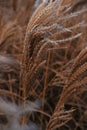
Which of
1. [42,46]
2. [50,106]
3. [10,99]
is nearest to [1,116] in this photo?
[10,99]

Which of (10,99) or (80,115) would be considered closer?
(10,99)

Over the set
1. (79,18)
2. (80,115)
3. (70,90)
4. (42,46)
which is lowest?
(80,115)

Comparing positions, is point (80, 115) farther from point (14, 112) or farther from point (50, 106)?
point (14, 112)

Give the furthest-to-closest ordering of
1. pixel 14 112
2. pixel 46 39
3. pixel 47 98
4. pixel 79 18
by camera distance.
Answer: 1. pixel 79 18
2. pixel 47 98
3. pixel 14 112
4. pixel 46 39

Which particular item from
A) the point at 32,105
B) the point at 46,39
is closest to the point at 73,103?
the point at 32,105

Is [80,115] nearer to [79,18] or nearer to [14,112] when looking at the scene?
[14,112]

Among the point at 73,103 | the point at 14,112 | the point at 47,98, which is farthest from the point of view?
the point at 47,98

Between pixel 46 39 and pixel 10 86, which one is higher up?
pixel 46 39
